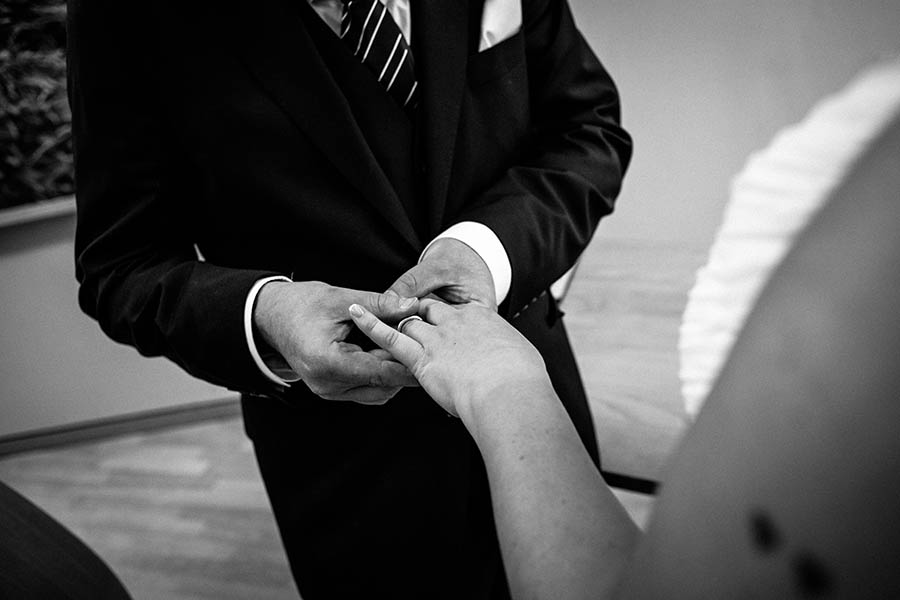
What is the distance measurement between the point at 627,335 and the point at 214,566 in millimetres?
1684

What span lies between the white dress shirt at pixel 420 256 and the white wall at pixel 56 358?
2419mm

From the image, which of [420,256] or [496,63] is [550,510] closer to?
[420,256]

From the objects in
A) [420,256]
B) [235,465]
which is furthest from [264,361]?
[235,465]

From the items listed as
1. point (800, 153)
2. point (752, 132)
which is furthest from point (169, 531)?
point (800, 153)

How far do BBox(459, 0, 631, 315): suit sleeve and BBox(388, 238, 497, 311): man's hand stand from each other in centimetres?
6

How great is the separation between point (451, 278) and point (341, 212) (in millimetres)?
162

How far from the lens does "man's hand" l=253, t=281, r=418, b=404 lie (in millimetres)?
826

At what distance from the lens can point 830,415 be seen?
0.27 m

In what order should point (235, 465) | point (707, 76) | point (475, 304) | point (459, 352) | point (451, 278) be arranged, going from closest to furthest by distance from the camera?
point (459, 352), point (475, 304), point (451, 278), point (707, 76), point (235, 465)

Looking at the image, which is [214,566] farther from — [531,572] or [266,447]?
[531,572]

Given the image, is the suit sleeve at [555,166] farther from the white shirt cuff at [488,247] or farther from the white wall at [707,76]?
the white wall at [707,76]

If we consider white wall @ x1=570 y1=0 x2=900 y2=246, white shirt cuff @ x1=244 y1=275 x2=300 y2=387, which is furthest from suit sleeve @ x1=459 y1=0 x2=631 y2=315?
white wall @ x1=570 y1=0 x2=900 y2=246

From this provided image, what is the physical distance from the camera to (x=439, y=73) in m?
0.96

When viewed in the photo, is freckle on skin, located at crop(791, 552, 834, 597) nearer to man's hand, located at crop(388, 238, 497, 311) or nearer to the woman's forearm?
the woman's forearm
